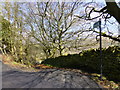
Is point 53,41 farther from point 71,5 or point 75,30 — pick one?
point 71,5

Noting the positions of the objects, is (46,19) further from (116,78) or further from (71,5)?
(116,78)

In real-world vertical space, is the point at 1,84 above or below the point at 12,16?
below

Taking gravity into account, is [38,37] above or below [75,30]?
below

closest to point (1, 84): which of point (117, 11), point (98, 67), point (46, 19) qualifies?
point (98, 67)

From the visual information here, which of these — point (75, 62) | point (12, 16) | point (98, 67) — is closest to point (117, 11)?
point (98, 67)

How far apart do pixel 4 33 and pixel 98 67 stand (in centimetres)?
692

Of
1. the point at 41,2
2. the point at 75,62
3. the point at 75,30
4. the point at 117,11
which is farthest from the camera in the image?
the point at 75,30

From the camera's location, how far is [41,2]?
10016mm

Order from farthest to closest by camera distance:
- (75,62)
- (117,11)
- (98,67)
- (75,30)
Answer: (75,30) → (75,62) → (98,67) → (117,11)

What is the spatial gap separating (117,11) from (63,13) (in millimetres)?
7369

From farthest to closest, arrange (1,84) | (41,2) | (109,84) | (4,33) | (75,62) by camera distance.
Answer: (41,2), (4,33), (75,62), (109,84), (1,84)

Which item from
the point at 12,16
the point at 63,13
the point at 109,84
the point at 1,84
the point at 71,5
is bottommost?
the point at 109,84

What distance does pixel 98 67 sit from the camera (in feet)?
14.2

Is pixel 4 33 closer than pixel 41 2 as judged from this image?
Yes
